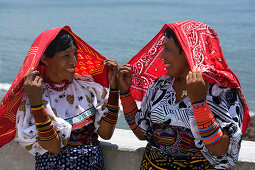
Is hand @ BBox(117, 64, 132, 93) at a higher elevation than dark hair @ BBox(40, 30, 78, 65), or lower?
lower

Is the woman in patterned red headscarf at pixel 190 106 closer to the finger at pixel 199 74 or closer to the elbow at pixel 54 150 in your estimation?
the finger at pixel 199 74

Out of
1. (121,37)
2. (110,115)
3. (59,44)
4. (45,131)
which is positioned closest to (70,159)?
(45,131)

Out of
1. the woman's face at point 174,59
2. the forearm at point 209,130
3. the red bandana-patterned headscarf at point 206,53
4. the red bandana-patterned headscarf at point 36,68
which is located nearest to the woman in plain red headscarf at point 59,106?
the red bandana-patterned headscarf at point 36,68

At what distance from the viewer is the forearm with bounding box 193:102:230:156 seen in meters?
2.47

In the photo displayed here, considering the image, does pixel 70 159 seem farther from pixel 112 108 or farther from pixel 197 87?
pixel 197 87

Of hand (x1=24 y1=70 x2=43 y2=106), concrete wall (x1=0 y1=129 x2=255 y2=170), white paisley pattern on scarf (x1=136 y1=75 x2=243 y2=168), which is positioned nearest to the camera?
white paisley pattern on scarf (x1=136 y1=75 x2=243 y2=168)

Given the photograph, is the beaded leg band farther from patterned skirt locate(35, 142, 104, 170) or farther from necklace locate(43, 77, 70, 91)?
necklace locate(43, 77, 70, 91)

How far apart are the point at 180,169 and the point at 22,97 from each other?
1.28m

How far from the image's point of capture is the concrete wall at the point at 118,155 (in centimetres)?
320

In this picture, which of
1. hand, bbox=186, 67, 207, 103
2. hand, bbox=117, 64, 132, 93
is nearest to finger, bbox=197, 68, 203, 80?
hand, bbox=186, 67, 207, 103

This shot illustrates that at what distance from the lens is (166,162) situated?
287 centimetres

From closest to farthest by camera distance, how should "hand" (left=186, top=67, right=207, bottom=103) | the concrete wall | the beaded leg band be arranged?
"hand" (left=186, top=67, right=207, bottom=103) < the beaded leg band < the concrete wall

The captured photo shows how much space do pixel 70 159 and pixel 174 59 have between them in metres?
1.08

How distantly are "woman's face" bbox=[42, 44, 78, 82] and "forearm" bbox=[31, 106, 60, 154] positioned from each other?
13.9 inches
